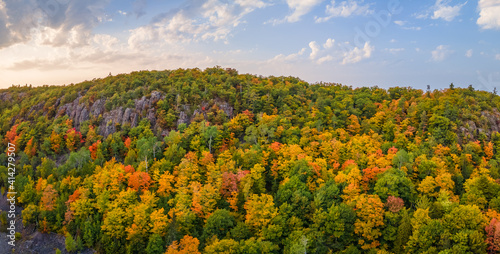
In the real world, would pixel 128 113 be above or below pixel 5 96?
below

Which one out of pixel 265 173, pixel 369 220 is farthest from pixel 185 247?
pixel 369 220

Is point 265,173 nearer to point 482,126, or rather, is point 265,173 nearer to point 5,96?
point 482,126

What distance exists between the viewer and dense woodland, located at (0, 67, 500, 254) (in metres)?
48.8

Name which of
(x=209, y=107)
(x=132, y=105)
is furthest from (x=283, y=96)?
(x=132, y=105)

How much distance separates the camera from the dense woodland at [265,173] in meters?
48.8

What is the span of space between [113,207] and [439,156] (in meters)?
75.7

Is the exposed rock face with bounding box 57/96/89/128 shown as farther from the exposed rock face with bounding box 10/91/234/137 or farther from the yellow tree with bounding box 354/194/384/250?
the yellow tree with bounding box 354/194/384/250

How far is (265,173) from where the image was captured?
71.1 metres

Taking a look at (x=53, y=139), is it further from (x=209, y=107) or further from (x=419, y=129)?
(x=419, y=129)

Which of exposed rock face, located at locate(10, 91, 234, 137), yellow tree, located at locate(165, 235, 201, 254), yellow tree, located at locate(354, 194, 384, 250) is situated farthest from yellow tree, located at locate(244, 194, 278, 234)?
exposed rock face, located at locate(10, 91, 234, 137)

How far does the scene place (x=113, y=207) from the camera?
197 feet

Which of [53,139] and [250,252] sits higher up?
[53,139]

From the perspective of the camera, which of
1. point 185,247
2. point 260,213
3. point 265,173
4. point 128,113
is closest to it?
point 185,247

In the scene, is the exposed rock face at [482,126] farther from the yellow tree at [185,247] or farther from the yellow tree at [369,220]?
the yellow tree at [185,247]
